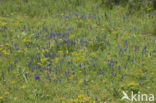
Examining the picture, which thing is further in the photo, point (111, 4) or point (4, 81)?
point (111, 4)

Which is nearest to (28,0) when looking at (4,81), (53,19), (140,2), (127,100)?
Answer: (53,19)

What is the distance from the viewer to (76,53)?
19.6 feet

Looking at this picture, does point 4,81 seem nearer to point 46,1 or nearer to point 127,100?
point 127,100

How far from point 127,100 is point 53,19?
4.55 metres

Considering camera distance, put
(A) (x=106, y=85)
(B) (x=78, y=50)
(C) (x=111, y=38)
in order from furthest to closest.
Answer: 1. (C) (x=111, y=38)
2. (B) (x=78, y=50)
3. (A) (x=106, y=85)

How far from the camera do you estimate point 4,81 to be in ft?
16.5

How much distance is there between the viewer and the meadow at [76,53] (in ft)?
15.6

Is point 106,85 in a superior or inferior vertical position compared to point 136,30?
inferior

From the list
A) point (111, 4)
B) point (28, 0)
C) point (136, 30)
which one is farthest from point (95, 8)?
point (28, 0)

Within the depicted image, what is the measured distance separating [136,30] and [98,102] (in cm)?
341

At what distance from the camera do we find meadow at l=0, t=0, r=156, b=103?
15.6ft

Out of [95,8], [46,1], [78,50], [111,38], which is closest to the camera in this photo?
[78,50]

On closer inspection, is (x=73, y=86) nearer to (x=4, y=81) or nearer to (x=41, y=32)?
(x=4, y=81)

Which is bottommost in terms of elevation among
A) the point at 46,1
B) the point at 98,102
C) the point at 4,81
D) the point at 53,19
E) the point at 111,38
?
the point at 98,102
